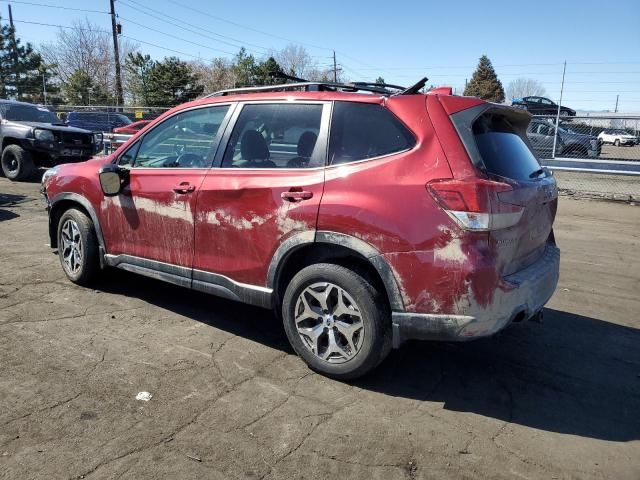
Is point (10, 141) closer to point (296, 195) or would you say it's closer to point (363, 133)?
point (296, 195)

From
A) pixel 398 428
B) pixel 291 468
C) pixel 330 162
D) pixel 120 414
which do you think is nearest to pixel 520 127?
pixel 330 162

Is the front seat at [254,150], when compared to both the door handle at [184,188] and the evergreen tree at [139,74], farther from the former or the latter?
the evergreen tree at [139,74]

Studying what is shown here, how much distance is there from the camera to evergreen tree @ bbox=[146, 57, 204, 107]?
1473 inches

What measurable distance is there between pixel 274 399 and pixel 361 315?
74 cm

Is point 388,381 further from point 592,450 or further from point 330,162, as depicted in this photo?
point 330,162

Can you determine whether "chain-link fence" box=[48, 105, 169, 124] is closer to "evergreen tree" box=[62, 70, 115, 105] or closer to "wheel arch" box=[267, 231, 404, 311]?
"evergreen tree" box=[62, 70, 115, 105]

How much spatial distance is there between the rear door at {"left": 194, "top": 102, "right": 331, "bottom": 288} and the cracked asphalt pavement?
696mm

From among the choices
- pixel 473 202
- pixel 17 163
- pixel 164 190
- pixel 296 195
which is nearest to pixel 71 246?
pixel 164 190

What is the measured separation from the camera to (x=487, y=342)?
425 centimetres

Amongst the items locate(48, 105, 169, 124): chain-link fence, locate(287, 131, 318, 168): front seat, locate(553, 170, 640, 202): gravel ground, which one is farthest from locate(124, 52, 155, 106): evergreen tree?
locate(287, 131, 318, 168): front seat

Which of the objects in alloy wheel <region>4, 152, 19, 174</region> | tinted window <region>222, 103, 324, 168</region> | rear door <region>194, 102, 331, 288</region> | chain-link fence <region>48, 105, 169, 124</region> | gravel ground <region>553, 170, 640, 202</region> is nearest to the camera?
rear door <region>194, 102, 331, 288</region>

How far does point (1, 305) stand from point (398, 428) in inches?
144

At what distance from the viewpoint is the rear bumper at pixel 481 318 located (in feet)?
9.90

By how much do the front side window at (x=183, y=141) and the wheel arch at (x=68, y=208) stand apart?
2.15 ft
